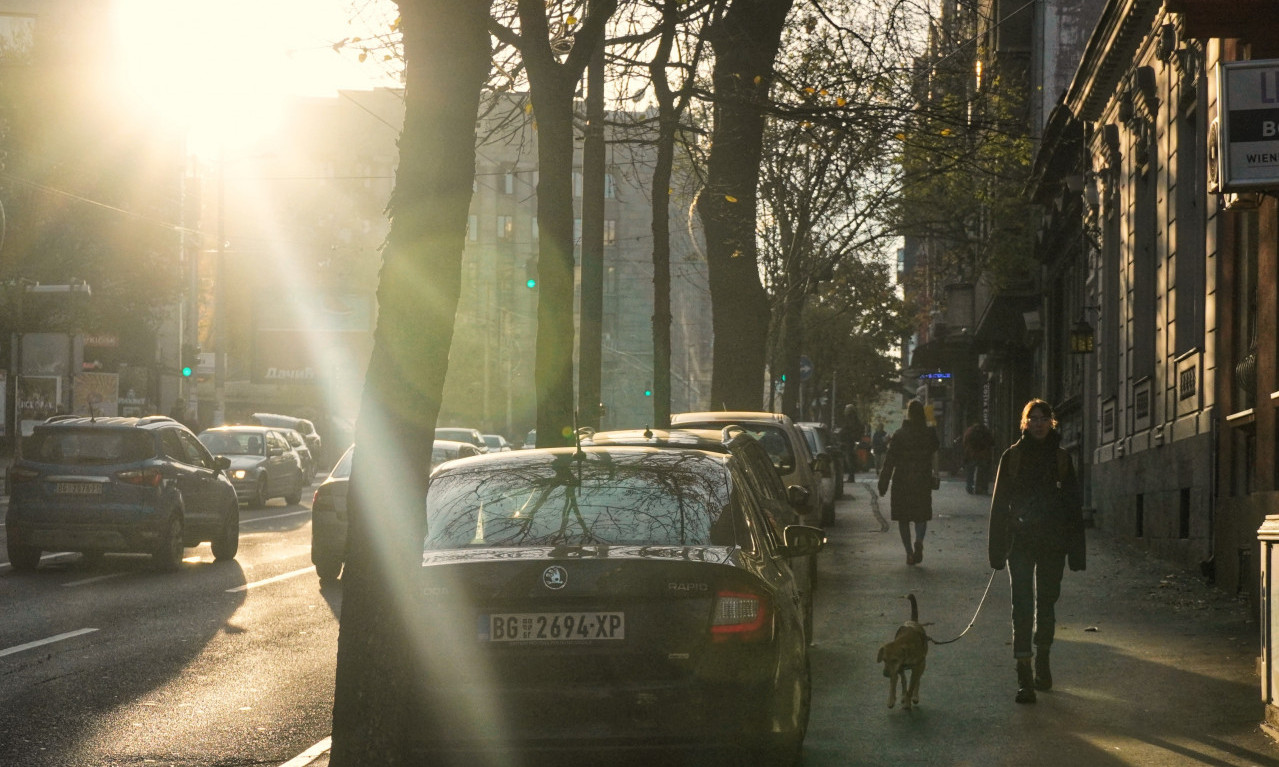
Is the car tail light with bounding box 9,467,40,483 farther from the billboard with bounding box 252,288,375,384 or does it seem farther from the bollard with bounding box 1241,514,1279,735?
the billboard with bounding box 252,288,375,384

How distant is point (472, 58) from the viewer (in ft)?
20.5

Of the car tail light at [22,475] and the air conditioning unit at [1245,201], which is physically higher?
the air conditioning unit at [1245,201]

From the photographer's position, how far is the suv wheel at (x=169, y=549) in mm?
17859

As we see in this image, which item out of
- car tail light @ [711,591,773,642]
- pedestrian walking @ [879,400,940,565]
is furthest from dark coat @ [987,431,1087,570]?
pedestrian walking @ [879,400,940,565]

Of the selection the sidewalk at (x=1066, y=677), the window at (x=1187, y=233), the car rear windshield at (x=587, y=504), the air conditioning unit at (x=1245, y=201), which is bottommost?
the sidewalk at (x=1066, y=677)

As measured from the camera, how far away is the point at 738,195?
21.6 metres

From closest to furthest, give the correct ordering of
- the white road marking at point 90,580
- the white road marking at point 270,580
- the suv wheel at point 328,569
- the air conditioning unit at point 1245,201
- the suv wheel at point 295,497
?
the air conditioning unit at point 1245,201 → the white road marking at point 270,580 → the white road marking at point 90,580 → the suv wheel at point 328,569 → the suv wheel at point 295,497

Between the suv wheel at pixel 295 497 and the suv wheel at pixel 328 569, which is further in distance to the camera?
the suv wheel at pixel 295 497

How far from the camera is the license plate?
6191mm

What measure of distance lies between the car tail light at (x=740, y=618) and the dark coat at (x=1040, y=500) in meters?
3.57

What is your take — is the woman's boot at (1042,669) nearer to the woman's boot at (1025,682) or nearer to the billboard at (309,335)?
the woman's boot at (1025,682)

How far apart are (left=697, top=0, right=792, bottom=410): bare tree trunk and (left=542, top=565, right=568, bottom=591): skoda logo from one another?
1324cm

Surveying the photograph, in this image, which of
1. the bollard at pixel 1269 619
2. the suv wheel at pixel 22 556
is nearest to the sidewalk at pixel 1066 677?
the bollard at pixel 1269 619

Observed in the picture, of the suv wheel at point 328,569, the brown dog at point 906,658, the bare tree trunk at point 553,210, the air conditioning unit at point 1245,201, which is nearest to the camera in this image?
the brown dog at point 906,658
